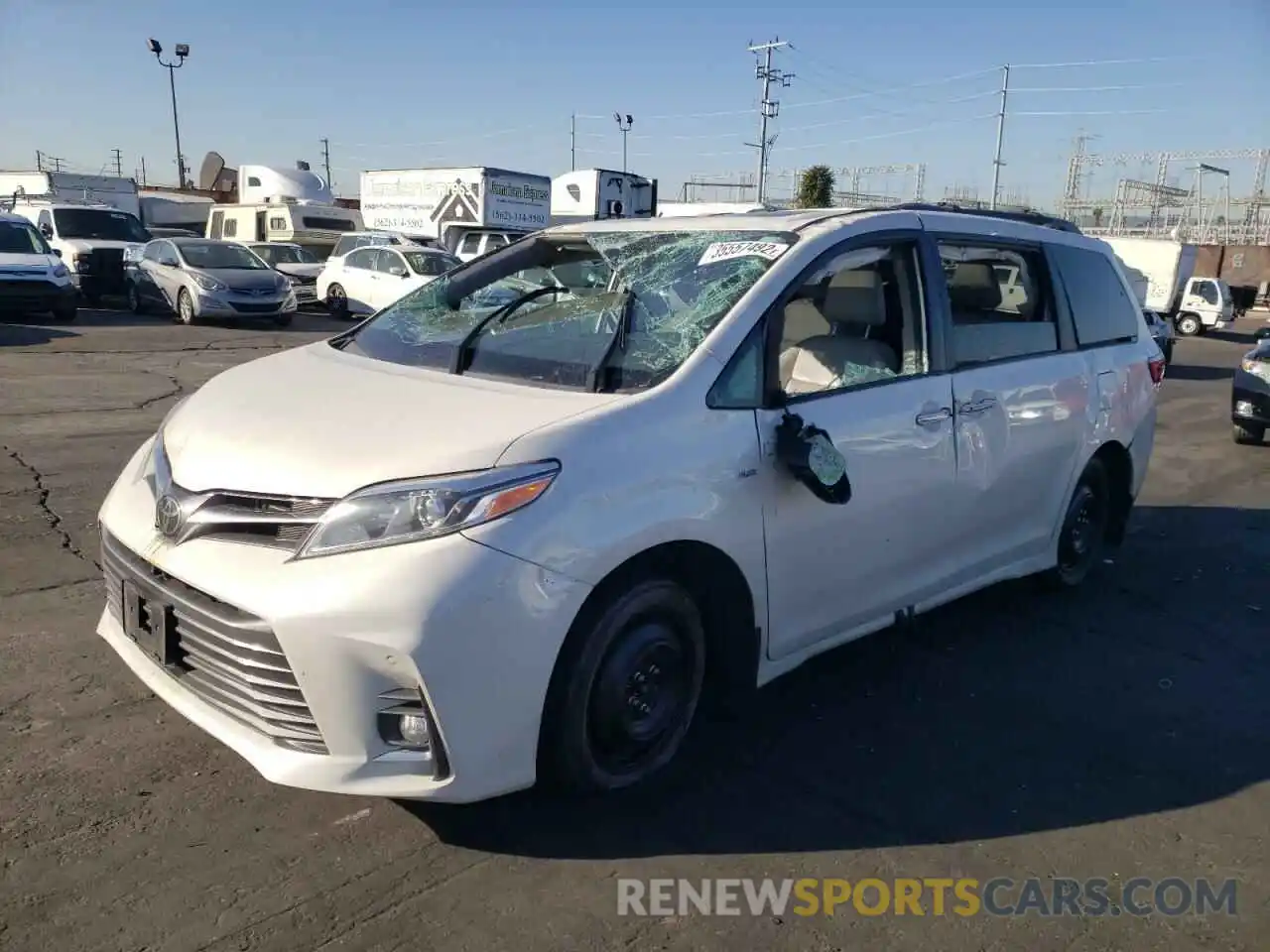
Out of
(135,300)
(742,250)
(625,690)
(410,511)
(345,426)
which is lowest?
(135,300)

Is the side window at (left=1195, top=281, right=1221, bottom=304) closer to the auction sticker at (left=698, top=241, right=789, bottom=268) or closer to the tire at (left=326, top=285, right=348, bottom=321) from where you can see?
the tire at (left=326, top=285, right=348, bottom=321)

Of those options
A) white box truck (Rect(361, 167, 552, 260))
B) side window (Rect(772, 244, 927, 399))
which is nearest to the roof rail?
side window (Rect(772, 244, 927, 399))

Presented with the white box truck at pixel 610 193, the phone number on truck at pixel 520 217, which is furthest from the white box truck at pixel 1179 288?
the phone number on truck at pixel 520 217

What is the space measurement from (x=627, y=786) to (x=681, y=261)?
6.09 feet

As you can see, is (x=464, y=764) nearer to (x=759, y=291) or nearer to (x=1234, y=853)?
(x=759, y=291)

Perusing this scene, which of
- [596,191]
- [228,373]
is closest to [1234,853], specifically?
[228,373]

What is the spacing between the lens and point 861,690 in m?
4.26

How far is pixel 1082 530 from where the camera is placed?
562 centimetres

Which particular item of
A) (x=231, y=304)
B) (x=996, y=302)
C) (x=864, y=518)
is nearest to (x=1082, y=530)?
(x=996, y=302)

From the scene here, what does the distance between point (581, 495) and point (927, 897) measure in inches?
58.7

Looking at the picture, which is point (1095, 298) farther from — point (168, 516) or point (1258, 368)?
point (1258, 368)

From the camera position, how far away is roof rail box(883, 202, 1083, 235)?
4376 millimetres

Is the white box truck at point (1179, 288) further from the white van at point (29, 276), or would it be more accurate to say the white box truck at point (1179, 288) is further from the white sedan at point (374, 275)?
the white van at point (29, 276)

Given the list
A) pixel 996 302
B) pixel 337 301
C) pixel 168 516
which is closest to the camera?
pixel 168 516
